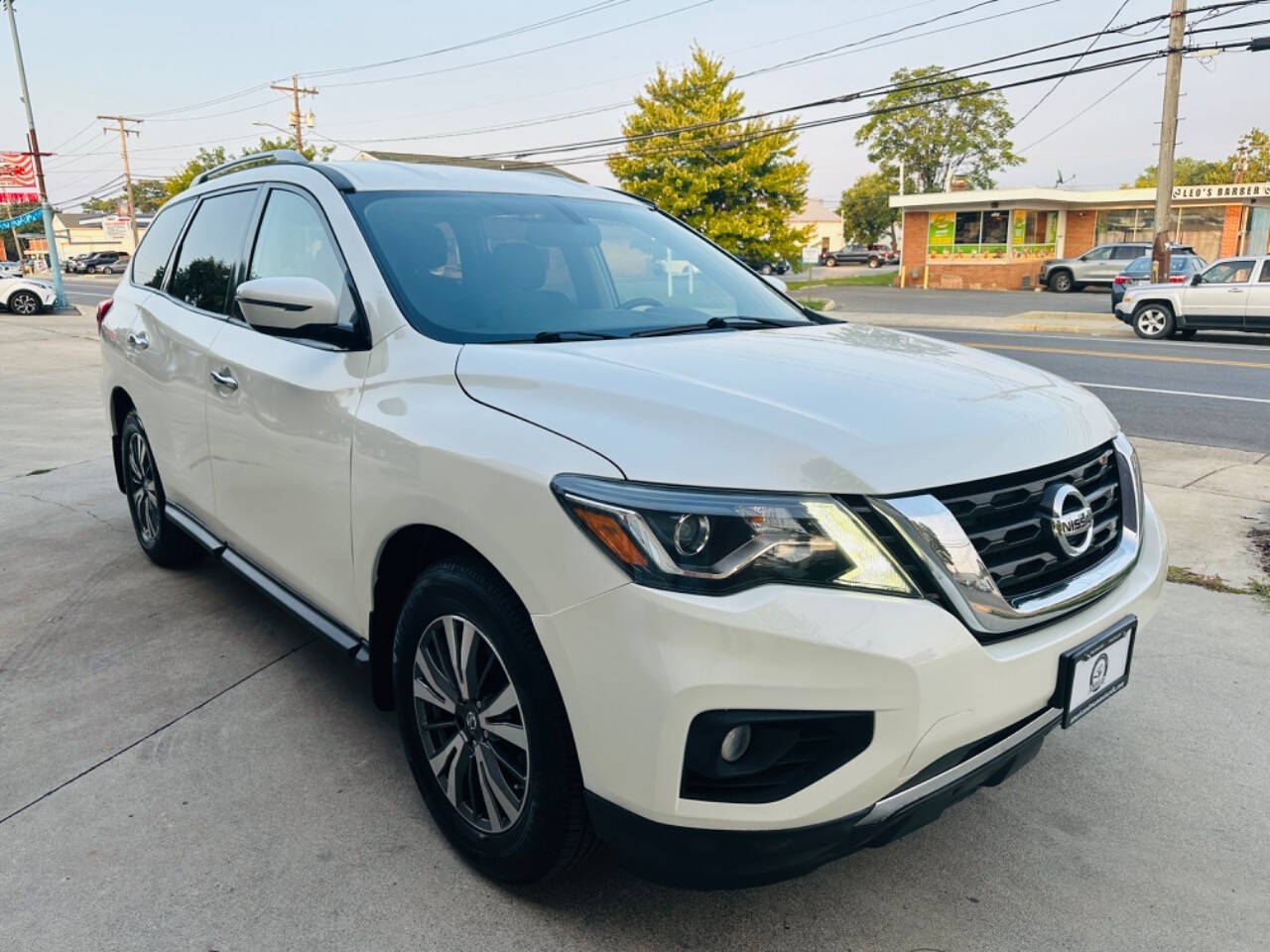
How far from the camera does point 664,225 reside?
3.84m

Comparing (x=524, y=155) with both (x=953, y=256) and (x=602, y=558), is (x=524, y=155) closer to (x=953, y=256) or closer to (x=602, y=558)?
(x=953, y=256)

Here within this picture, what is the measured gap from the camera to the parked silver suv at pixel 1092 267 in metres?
33.6

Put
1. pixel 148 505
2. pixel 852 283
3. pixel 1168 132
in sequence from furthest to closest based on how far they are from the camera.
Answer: pixel 852 283 < pixel 1168 132 < pixel 148 505

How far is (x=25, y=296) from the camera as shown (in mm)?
25609

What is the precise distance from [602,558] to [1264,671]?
3.01m

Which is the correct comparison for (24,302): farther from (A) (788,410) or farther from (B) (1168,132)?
(A) (788,410)

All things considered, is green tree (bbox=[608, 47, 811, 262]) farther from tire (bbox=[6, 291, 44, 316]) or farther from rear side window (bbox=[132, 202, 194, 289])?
rear side window (bbox=[132, 202, 194, 289])

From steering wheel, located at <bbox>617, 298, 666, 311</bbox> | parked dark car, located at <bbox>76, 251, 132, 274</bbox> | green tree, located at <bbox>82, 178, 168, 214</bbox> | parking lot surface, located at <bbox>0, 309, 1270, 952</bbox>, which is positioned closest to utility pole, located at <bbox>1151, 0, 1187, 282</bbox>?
parking lot surface, located at <bbox>0, 309, 1270, 952</bbox>

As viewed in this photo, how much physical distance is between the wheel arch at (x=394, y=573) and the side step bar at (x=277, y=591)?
6 centimetres

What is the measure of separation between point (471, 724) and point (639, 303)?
1481 millimetres

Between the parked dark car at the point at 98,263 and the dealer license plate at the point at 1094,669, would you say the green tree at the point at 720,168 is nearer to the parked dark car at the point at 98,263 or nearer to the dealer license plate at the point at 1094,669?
the dealer license plate at the point at 1094,669

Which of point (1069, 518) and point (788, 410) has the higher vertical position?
point (788, 410)

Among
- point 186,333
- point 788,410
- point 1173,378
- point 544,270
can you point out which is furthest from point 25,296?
point 788,410

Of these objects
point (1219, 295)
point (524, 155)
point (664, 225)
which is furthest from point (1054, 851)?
point (524, 155)
